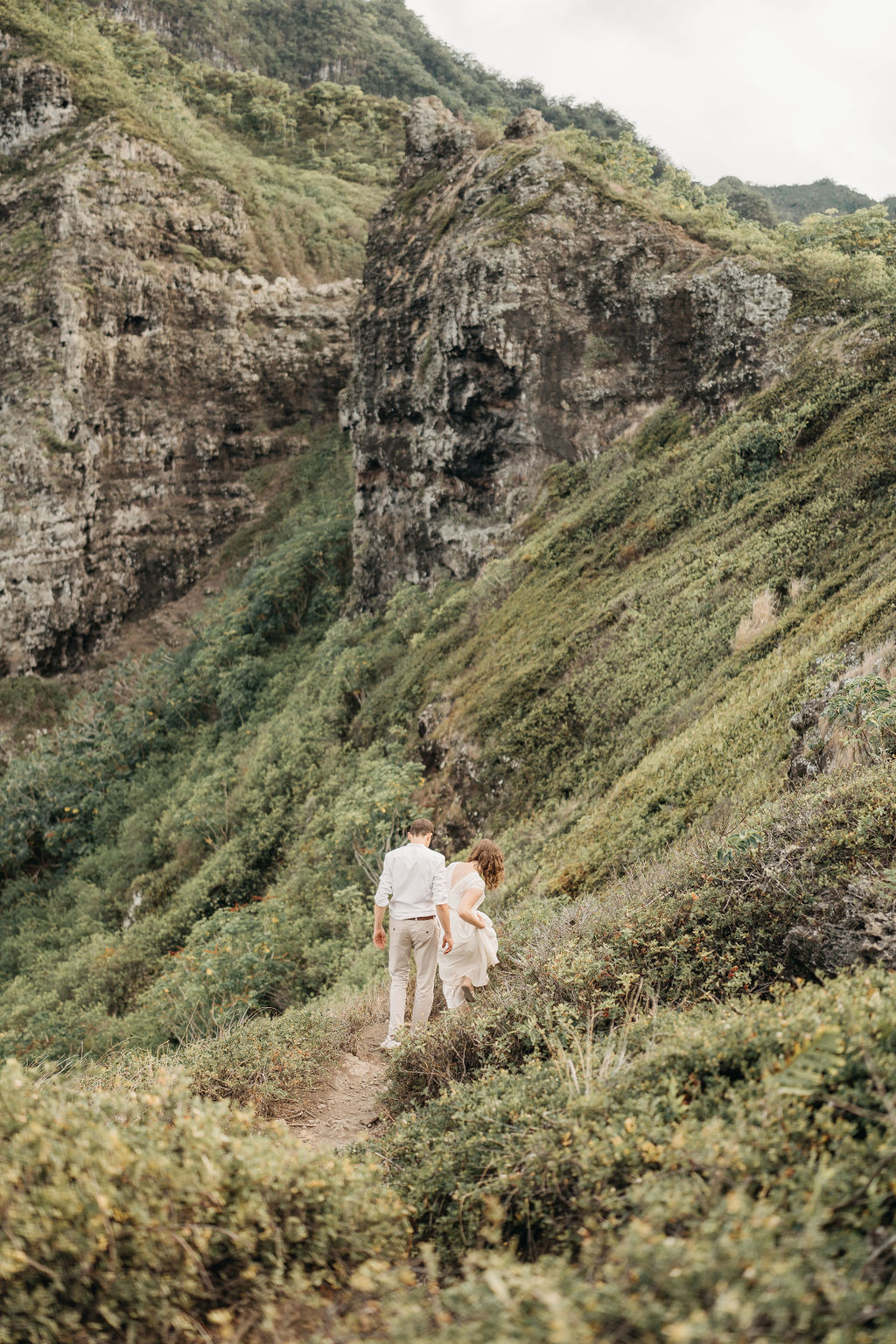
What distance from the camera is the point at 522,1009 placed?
4363 mm

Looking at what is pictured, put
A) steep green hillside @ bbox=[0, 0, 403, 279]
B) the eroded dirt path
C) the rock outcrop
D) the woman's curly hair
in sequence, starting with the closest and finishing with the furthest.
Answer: the eroded dirt path → the woman's curly hair → the rock outcrop → steep green hillside @ bbox=[0, 0, 403, 279]

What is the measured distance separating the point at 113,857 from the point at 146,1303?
17.8 m

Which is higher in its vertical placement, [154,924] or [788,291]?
[788,291]

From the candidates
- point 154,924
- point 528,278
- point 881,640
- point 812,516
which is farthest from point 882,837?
point 528,278

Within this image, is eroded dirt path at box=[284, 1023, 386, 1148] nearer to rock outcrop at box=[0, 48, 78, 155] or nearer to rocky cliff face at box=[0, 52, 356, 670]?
rocky cliff face at box=[0, 52, 356, 670]

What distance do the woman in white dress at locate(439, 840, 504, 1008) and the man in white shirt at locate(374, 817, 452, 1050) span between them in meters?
0.12

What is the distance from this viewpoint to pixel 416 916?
5523mm

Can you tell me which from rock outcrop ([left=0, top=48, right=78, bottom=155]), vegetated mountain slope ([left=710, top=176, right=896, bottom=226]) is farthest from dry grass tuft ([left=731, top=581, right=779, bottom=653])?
vegetated mountain slope ([left=710, top=176, right=896, bottom=226])

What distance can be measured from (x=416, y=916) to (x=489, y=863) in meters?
0.70

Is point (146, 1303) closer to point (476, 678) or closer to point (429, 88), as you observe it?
point (476, 678)

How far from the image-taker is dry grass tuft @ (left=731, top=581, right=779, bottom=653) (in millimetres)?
8645

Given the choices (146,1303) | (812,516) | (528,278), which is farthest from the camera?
(528,278)

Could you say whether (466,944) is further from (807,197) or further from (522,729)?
(807,197)

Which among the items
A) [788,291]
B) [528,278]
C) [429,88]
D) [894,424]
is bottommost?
[894,424]
